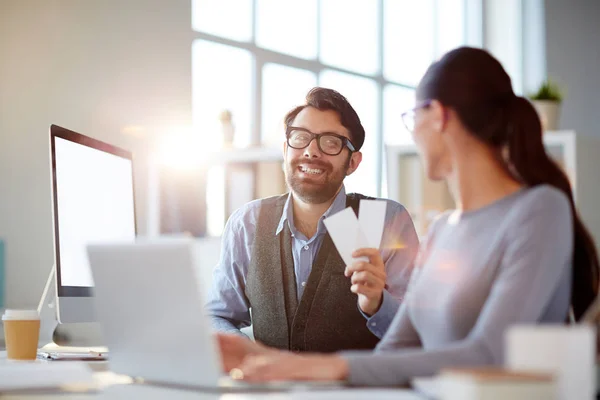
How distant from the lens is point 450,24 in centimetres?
763

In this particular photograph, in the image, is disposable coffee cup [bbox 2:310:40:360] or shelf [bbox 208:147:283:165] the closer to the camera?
disposable coffee cup [bbox 2:310:40:360]

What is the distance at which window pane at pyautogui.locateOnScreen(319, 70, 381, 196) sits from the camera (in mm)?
6328

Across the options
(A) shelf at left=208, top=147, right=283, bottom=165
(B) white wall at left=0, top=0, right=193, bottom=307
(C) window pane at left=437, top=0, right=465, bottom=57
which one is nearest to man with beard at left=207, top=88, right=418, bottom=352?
(A) shelf at left=208, top=147, right=283, bottom=165

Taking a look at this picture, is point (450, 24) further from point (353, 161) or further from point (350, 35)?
point (353, 161)

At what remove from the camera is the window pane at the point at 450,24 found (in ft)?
24.6

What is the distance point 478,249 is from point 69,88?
3.59 m

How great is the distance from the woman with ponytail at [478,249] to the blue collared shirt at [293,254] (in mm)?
878

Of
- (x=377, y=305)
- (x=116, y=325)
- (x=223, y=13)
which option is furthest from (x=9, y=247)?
(x=116, y=325)

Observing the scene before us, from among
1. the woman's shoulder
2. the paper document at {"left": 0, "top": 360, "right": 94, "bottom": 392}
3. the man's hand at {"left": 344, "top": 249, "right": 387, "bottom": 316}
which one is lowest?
the paper document at {"left": 0, "top": 360, "right": 94, "bottom": 392}

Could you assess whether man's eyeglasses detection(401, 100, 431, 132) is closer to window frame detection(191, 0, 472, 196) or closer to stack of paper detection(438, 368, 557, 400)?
stack of paper detection(438, 368, 557, 400)

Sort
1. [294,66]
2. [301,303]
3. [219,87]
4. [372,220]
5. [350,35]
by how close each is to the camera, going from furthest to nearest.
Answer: [350,35]
[294,66]
[219,87]
[301,303]
[372,220]

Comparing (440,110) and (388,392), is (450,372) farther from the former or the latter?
(440,110)

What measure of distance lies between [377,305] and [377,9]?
4896mm

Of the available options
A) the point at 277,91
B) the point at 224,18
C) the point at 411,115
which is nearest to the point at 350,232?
the point at 411,115
